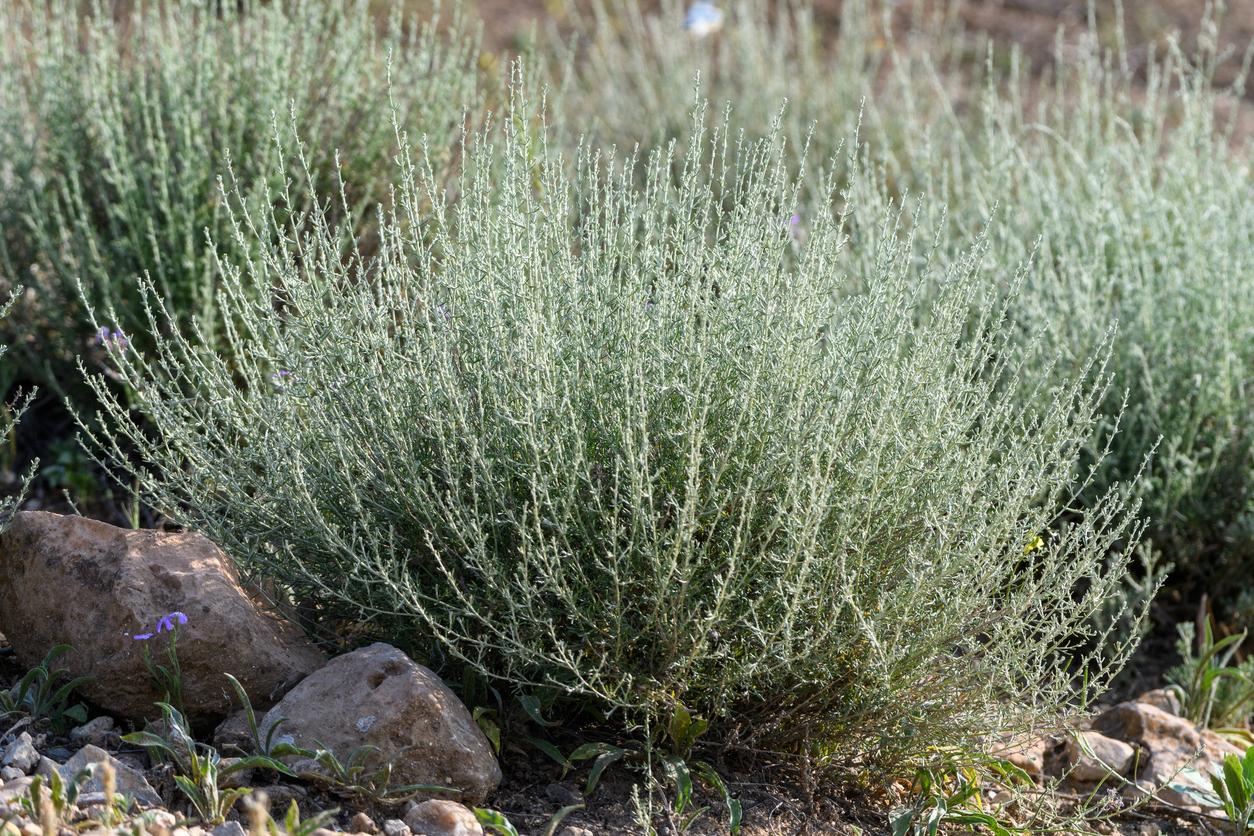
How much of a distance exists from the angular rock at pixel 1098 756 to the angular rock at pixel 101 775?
182 cm

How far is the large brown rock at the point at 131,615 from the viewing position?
236 cm

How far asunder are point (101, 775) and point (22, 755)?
0.18m

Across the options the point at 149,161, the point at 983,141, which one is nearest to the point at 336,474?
the point at 149,161

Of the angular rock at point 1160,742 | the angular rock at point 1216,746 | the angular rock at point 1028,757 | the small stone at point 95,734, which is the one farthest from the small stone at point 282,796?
the angular rock at point 1216,746

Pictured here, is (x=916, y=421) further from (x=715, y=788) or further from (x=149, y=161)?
(x=149, y=161)

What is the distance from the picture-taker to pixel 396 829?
2111mm

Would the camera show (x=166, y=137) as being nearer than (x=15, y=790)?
No

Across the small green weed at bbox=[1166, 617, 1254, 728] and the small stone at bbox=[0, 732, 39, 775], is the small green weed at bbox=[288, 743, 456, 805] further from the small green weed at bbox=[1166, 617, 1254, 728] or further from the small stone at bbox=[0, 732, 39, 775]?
the small green weed at bbox=[1166, 617, 1254, 728]

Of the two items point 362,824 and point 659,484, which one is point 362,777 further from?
point 659,484

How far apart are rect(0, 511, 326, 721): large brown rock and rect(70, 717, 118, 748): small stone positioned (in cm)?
4

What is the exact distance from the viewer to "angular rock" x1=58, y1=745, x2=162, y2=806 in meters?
2.11

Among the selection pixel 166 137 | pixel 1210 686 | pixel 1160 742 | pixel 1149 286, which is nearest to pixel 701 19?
pixel 166 137

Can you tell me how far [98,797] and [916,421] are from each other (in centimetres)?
148

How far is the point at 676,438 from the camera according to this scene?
2.29 metres
